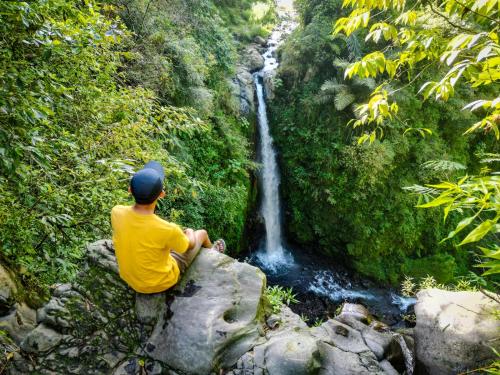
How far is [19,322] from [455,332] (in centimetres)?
436

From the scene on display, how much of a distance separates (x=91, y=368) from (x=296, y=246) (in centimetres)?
980

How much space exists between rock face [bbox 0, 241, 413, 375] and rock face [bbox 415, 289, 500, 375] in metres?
0.60

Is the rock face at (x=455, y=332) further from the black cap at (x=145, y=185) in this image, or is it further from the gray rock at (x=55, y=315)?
the gray rock at (x=55, y=315)

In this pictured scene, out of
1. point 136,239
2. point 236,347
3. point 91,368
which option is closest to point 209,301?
point 236,347

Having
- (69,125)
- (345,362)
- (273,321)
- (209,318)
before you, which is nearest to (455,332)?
(345,362)

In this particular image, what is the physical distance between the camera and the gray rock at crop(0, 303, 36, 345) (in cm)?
288

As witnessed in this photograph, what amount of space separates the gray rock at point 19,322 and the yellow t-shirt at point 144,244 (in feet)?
4.18

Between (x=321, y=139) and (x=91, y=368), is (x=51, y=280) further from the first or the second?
(x=321, y=139)

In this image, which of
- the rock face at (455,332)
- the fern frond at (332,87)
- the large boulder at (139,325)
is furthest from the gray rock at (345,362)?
the fern frond at (332,87)

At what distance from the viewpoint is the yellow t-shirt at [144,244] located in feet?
7.93

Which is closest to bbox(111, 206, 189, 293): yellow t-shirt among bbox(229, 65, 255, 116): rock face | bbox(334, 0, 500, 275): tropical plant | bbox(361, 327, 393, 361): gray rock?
bbox(334, 0, 500, 275): tropical plant

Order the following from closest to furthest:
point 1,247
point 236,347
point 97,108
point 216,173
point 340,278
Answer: point 236,347
point 1,247
point 97,108
point 216,173
point 340,278

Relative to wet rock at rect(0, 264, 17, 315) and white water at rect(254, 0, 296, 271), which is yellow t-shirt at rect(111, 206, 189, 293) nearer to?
wet rock at rect(0, 264, 17, 315)

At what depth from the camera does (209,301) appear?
111 inches
